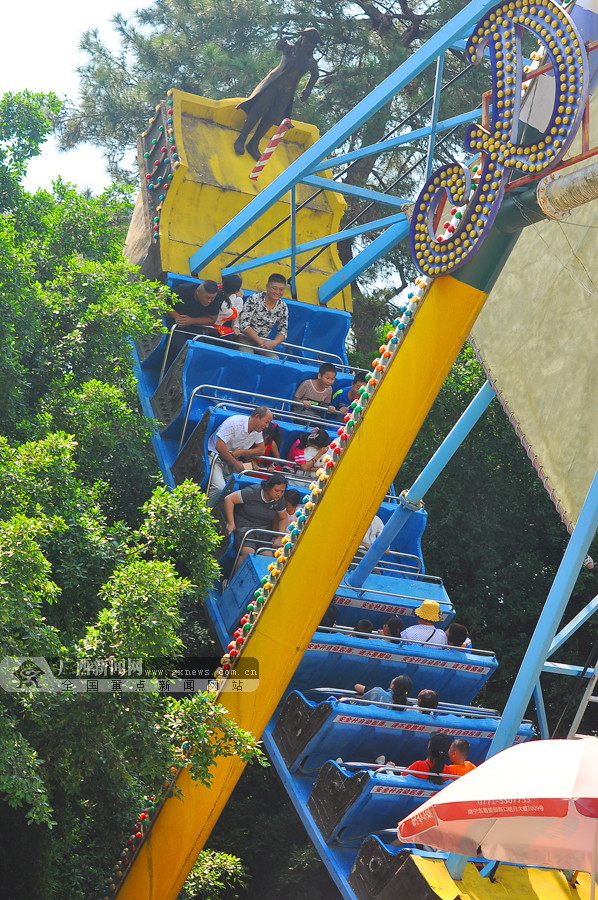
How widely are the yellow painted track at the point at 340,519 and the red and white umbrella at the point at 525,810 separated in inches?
64.6

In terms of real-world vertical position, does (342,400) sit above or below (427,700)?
above

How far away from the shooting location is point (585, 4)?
7090 mm

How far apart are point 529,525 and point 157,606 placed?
9.00 meters

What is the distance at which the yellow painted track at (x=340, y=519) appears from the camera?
7.03m

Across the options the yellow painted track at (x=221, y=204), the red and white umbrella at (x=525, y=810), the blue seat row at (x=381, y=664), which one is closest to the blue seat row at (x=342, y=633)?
the blue seat row at (x=381, y=664)

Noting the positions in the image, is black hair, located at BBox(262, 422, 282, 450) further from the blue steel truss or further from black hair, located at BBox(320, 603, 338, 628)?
the blue steel truss

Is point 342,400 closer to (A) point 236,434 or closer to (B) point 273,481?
(A) point 236,434

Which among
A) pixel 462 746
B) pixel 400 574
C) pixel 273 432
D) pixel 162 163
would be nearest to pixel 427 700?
pixel 462 746

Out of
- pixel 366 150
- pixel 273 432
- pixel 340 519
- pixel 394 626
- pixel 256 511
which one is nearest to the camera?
pixel 340 519

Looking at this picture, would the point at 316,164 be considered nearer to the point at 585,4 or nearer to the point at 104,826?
the point at 585,4

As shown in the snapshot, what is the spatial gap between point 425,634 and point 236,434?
2.35 m

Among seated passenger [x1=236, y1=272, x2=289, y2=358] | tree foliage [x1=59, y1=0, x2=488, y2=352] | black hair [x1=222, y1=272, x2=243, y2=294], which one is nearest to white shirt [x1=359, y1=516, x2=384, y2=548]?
seated passenger [x1=236, y1=272, x2=289, y2=358]

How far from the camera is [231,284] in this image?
37.6 feet

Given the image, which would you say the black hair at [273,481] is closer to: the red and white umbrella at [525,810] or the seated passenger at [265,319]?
the seated passenger at [265,319]
